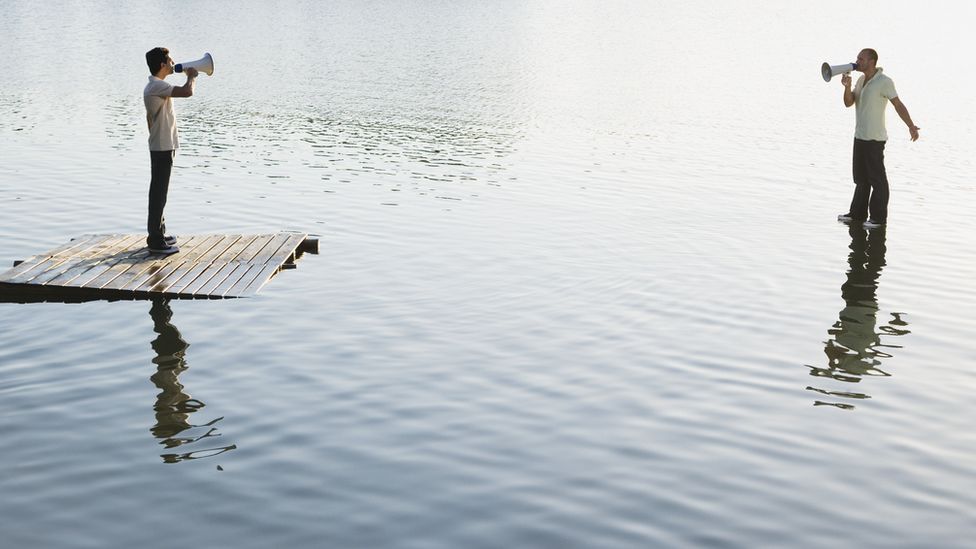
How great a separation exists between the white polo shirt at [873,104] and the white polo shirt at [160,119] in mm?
9031

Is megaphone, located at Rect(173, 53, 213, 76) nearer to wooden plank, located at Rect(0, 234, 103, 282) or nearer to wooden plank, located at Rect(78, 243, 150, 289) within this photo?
wooden plank, located at Rect(78, 243, 150, 289)

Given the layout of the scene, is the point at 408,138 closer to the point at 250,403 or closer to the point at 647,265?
the point at 647,265

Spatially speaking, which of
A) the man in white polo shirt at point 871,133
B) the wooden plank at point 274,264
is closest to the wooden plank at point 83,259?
the wooden plank at point 274,264

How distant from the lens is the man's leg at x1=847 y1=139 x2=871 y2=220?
15.1 m

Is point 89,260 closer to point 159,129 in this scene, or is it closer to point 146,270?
point 146,270

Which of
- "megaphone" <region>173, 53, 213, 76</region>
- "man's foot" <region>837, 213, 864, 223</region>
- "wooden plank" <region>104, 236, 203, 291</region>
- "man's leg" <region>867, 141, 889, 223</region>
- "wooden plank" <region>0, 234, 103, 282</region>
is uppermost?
"megaphone" <region>173, 53, 213, 76</region>

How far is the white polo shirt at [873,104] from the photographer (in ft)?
48.0

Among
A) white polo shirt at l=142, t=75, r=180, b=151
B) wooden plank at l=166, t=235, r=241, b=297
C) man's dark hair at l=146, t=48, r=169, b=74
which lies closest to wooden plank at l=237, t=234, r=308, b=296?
wooden plank at l=166, t=235, r=241, b=297

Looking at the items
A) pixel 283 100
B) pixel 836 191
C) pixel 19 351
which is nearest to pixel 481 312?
pixel 19 351

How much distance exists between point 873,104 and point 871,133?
39 cm

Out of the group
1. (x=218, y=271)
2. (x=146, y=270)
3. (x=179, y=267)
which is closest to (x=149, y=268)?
(x=146, y=270)

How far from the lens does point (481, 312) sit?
10.4 m

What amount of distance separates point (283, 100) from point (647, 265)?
18.4m

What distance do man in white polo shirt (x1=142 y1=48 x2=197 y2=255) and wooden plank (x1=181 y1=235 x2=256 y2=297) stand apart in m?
0.76
